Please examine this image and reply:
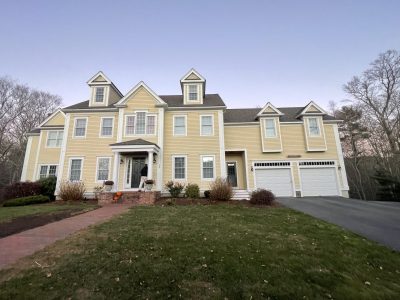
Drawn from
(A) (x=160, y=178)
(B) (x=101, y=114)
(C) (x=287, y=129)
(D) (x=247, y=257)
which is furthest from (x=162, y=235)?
(C) (x=287, y=129)

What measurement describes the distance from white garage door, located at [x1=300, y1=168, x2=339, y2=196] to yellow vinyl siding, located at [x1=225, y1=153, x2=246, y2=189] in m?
4.71

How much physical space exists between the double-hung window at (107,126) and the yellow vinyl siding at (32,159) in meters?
8.32

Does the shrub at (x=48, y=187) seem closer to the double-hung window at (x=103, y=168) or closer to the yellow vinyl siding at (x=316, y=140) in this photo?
the double-hung window at (x=103, y=168)

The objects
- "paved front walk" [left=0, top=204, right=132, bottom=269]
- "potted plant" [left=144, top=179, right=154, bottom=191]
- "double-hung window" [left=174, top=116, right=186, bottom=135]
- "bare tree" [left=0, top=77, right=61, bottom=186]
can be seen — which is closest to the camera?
"paved front walk" [left=0, top=204, right=132, bottom=269]

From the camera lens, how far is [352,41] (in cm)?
1457

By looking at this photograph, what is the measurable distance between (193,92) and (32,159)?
16395mm

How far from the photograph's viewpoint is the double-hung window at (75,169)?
14821mm

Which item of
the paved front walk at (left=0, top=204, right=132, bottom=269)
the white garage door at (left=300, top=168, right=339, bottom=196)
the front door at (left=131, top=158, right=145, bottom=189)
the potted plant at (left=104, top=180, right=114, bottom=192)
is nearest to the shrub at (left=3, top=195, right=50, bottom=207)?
the potted plant at (left=104, top=180, right=114, bottom=192)

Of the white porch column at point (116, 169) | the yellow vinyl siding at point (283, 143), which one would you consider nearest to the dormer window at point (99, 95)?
the white porch column at point (116, 169)

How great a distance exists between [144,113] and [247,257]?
13720mm

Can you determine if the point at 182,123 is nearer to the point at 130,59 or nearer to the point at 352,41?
the point at 130,59

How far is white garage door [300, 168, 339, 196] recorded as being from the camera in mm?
15633

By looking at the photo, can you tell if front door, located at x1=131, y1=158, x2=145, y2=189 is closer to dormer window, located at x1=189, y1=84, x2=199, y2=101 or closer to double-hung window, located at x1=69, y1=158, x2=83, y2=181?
double-hung window, located at x1=69, y1=158, x2=83, y2=181

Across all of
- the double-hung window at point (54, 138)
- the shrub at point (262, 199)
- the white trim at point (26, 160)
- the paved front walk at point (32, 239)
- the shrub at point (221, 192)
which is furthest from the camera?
the double-hung window at point (54, 138)
